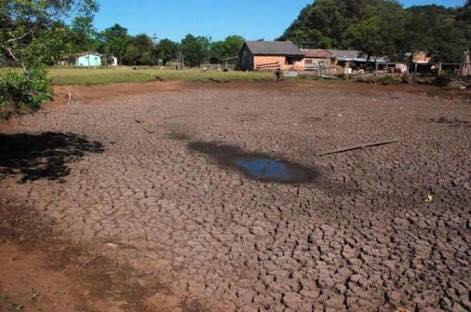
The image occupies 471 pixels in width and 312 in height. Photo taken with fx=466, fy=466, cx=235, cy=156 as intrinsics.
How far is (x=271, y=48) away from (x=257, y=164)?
2359 inches

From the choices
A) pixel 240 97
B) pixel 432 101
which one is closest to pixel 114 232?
pixel 240 97

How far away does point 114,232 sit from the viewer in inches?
358

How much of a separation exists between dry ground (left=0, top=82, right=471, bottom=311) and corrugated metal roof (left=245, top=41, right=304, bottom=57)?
52.9 metres

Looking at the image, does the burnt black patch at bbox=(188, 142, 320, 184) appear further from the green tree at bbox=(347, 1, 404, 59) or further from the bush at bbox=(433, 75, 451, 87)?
the green tree at bbox=(347, 1, 404, 59)

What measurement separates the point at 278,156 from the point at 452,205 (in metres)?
5.96

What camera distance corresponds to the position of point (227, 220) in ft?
32.0

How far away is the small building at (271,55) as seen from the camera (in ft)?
230

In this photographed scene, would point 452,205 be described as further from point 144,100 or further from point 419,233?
point 144,100

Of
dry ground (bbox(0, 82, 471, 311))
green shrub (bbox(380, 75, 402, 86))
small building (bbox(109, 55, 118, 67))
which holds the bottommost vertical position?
dry ground (bbox(0, 82, 471, 311))

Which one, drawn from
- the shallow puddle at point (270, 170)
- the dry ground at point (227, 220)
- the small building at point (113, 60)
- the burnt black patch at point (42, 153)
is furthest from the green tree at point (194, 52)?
the shallow puddle at point (270, 170)

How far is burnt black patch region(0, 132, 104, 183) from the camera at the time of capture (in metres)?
12.5

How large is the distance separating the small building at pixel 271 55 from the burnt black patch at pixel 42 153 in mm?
53490

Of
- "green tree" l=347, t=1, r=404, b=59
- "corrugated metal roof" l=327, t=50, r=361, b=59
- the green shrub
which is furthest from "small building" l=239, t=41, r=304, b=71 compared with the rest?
the green shrub

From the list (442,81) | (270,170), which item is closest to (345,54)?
(442,81)
